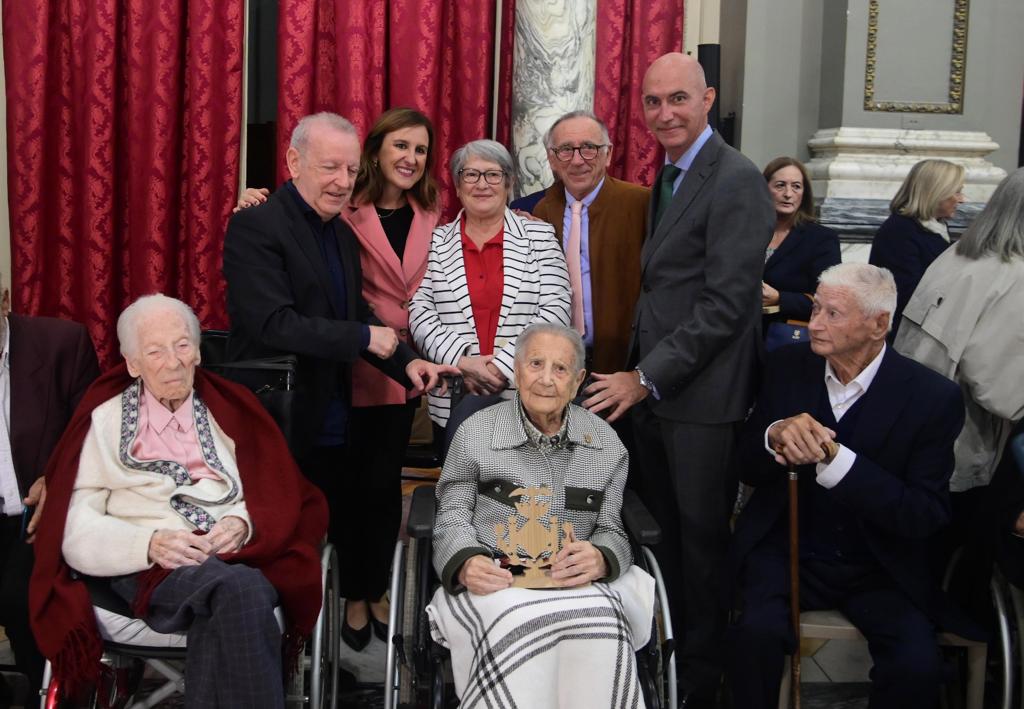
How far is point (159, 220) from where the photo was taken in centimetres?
492

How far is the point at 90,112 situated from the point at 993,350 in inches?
149

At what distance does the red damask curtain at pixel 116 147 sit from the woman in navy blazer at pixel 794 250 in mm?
2400

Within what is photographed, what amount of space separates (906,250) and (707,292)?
1.43 m

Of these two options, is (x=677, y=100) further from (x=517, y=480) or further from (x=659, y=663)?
(x=659, y=663)

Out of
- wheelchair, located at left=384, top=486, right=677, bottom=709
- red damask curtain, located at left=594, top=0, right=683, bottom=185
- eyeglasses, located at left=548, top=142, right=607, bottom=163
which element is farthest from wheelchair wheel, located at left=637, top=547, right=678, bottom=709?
red damask curtain, located at left=594, top=0, right=683, bottom=185

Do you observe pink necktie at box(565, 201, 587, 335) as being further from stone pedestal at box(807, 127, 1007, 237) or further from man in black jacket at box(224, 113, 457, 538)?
stone pedestal at box(807, 127, 1007, 237)

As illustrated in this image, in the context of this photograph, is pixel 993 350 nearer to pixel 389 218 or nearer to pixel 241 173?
pixel 389 218

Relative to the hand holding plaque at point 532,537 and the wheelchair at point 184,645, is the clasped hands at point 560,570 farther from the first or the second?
the wheelchair at point 184,645

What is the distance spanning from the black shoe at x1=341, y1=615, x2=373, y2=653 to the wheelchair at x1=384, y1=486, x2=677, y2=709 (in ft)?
2.17

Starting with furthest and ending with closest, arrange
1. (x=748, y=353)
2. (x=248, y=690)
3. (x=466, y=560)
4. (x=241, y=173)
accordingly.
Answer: (x=241, y=173), (x=748, y=353), (x=466, y=560), (x=248, y=690)

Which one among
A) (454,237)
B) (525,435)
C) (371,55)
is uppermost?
(371,55)

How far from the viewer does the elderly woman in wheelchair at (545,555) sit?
2.35 meters

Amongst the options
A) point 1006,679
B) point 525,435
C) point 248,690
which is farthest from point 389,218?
point 1006,679

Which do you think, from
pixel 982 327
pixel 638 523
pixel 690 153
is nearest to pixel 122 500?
pixel 638 523
